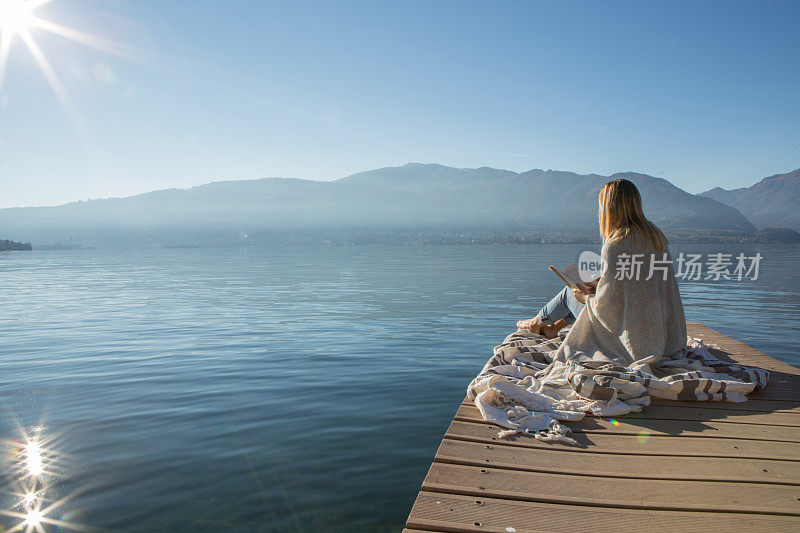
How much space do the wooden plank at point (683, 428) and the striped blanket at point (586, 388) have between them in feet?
0.31

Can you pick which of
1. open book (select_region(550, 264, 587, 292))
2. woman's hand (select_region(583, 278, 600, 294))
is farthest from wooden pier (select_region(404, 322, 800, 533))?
open book (select_region(550, 264, 587, 292))

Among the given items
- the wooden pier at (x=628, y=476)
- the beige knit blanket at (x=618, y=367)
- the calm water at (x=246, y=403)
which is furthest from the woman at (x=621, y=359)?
the calm water at (x=246, y=403)

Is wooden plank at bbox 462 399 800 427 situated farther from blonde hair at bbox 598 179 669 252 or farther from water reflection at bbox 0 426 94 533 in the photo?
water reflection at bbox 0 426 94 533

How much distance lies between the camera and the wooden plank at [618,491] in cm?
281

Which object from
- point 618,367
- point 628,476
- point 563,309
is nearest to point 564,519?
point 628,476

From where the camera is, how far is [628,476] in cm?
317

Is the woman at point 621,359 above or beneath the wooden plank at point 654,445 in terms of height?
above

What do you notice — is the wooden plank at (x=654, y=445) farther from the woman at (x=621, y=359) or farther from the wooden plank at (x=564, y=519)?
the wooden plank at (x=564, y=519)

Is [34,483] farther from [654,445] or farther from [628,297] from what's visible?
[628,297]

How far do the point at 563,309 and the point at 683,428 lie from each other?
2.61 m

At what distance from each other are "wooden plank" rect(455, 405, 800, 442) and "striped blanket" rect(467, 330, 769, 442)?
9 centimetres

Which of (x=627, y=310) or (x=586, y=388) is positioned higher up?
(x=627, y=310)

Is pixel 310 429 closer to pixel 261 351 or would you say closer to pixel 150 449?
pixel 150 449

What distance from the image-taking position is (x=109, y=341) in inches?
474
